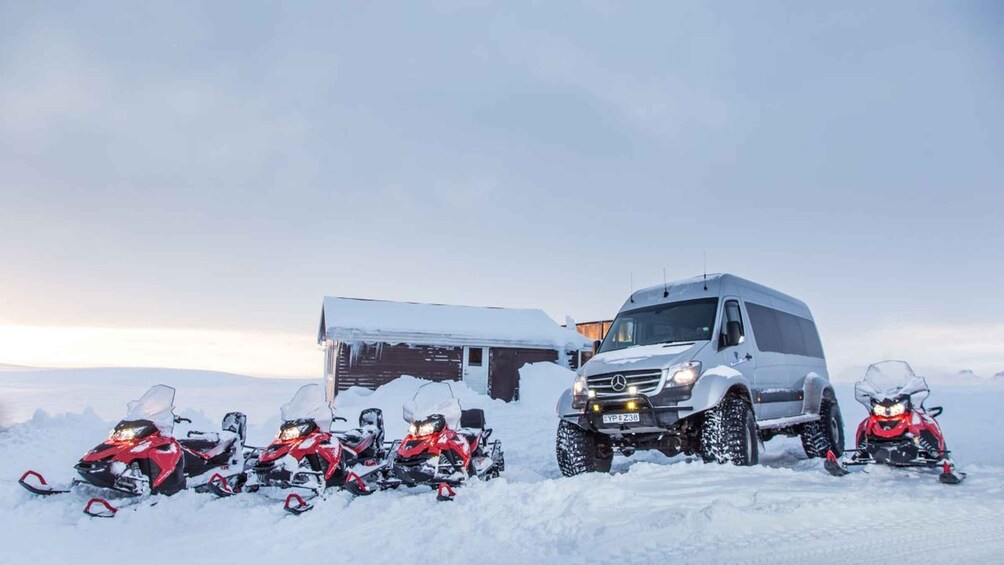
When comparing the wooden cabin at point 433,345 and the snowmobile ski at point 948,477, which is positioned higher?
the wooden cabin at point 433,345

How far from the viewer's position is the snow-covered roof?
22344 millimetres

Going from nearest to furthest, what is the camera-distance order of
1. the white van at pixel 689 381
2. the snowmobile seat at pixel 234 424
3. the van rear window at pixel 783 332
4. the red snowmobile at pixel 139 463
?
the red snowmobile at pixel 139 463
the white van at pixel 689 381
the snowmobile seat at pixel 234 424
the van rear window at pixel 783 332

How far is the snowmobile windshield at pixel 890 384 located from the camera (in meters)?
8.32

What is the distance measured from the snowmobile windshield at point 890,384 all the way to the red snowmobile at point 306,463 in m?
6.49

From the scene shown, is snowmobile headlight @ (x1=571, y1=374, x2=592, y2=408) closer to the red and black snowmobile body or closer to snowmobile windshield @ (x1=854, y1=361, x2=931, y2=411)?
the red and black snowmobile body

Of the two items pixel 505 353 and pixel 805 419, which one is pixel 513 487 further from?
pixel 505 353

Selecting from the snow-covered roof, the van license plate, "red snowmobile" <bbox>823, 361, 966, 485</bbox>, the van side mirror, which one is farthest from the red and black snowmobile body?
the snow-covered roof

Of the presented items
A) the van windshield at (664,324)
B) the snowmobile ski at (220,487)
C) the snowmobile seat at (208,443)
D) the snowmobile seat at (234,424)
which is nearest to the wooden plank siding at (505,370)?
the van windshield at (664,324)

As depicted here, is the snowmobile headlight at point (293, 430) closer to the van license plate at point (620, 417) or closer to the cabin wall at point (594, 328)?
the van license plate at point (620, 417)

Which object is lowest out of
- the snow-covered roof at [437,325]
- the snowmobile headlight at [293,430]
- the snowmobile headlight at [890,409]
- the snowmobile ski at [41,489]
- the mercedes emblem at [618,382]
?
the snowmobile ski at [41,489]

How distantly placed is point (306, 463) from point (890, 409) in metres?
7.33

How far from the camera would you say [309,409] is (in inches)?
329

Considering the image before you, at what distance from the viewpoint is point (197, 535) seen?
6.00 meters

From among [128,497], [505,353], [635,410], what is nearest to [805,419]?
[635,410]
